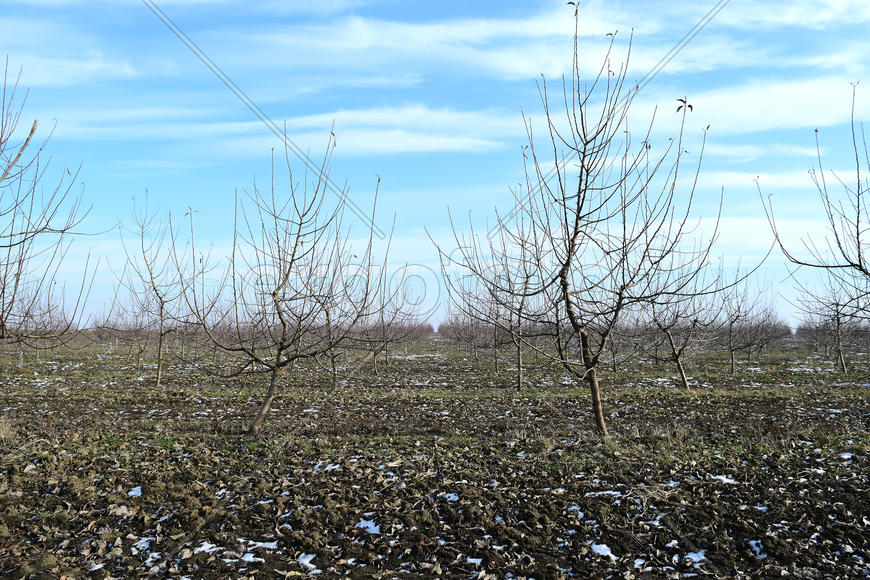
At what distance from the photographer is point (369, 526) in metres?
4.90

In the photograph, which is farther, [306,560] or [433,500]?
[433,500]

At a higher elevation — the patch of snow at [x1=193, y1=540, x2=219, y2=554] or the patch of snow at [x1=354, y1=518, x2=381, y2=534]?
the patch of snow at [x1=354, y1=518, x2=381, y2=534]

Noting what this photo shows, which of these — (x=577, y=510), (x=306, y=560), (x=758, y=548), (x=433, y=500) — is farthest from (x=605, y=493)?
(x=306, y=560)

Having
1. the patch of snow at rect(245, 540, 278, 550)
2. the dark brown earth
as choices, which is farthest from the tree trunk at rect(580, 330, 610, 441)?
the patch of snow at rect(245, 540, 278, 550)

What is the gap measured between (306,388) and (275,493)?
449 inches

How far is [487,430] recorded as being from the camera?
9.37 meters

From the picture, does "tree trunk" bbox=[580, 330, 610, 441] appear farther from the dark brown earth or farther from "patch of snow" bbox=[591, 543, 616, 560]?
"patch of snow" bbox=[591, 543, 616, 560]

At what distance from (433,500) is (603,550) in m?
1.69

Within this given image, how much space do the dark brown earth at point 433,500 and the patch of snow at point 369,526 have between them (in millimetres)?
22

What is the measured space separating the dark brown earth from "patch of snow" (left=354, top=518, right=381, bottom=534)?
0.02m

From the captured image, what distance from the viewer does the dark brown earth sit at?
4316 mm

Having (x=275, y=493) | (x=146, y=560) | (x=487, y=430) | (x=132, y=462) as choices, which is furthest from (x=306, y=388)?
(x=146, y=560)

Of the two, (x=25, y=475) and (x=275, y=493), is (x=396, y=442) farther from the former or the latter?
(x=25, y=475)

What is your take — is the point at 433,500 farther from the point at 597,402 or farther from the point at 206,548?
the point at 597,402
